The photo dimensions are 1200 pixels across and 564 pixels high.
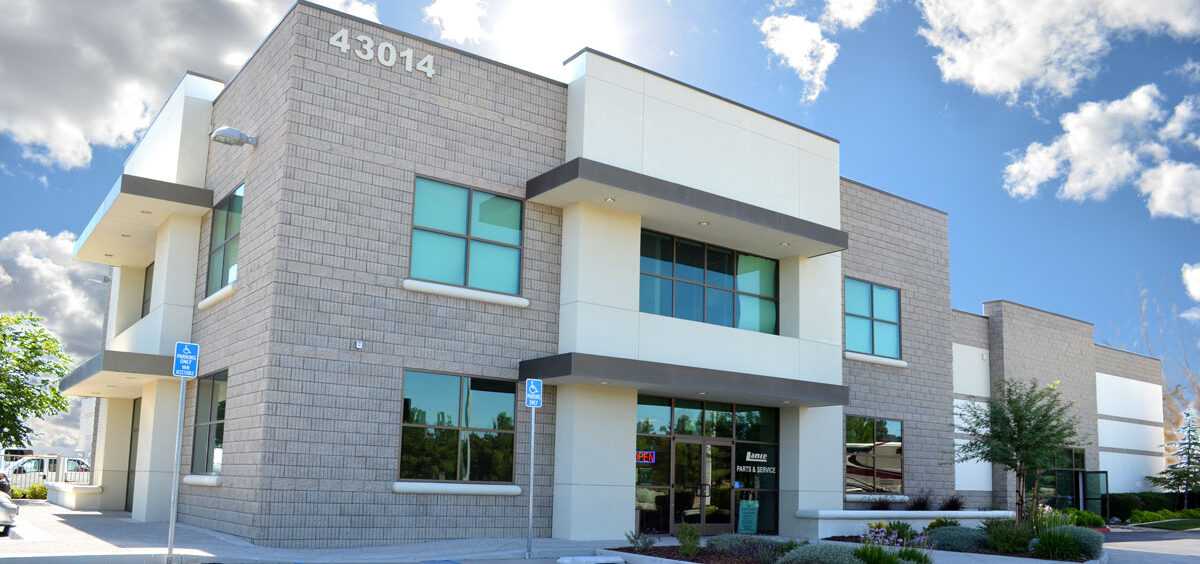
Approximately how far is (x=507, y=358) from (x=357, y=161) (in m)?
4.62

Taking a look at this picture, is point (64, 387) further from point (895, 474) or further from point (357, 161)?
point (895, 474)

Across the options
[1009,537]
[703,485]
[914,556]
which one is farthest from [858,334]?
[914,556]

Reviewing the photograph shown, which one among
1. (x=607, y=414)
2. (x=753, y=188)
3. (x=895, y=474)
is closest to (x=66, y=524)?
(x=607, y=414)

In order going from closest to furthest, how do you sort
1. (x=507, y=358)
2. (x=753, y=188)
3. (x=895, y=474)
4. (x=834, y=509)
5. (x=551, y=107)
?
(x=507, y=358)
(x=551, y=107)
(x=753, y=188)
(x=834, y=509)
(x=895, y=474)

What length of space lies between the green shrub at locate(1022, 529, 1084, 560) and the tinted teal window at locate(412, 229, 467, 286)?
11497 millimetres

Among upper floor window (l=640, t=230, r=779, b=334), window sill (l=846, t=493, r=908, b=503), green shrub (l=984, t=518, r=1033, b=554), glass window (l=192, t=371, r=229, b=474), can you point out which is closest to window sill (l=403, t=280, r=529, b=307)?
upper floor window (l=640, t=230, r=779, b=334)

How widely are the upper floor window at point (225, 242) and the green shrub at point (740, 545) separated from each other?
33.5ft

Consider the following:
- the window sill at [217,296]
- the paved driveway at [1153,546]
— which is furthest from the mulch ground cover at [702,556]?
the window sill at [217,296]

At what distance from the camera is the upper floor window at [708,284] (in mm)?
22281

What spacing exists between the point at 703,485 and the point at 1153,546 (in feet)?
35.3

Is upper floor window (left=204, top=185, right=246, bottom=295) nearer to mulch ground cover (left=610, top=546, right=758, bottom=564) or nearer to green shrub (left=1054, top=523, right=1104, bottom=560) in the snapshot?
mulch ground cover (left=610, top=546, right=758, bottom=564)

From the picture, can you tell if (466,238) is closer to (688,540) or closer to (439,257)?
(439,257)

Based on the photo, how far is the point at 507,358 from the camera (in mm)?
19500

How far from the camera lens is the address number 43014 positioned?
18516 mm
